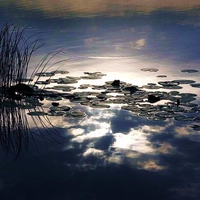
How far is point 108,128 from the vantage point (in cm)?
397

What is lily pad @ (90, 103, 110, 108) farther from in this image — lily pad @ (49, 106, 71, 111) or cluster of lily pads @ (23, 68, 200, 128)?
lily pad @ (49, 106, 71, 111)

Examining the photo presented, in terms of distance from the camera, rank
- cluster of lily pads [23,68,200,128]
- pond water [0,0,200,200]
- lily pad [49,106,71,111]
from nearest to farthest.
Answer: pond water [0,0,200,200], cluster of lily pads [23,68,200,128], lily pad [49,106,71,111]

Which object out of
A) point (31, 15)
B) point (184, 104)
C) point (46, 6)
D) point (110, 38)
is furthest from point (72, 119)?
point (46, 6)

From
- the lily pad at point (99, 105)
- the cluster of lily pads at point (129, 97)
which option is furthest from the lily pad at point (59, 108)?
the lily pad at point (99, 105)

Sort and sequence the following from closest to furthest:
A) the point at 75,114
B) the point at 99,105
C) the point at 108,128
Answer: the point at 108,128 < the point at 75,114 < the point at 99,105

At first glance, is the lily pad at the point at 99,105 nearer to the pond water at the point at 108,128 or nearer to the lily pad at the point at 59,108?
the pond water at the point at 108,128

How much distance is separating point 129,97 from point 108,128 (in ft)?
Answer: 2.38

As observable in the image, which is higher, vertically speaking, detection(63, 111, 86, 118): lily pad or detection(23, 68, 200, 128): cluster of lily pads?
detection(23, 68, 200, 128): cluster of lily pads

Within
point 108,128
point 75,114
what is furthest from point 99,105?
point 108,128

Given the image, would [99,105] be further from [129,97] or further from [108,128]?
[108,128]

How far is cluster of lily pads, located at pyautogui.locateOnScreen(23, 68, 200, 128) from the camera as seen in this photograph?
420 cm

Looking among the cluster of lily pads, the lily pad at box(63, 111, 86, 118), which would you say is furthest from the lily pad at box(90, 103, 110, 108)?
the lily pad at box(63, 111, 86, 118)

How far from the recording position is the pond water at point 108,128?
2.95 metres

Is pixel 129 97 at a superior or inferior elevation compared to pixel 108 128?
superior
